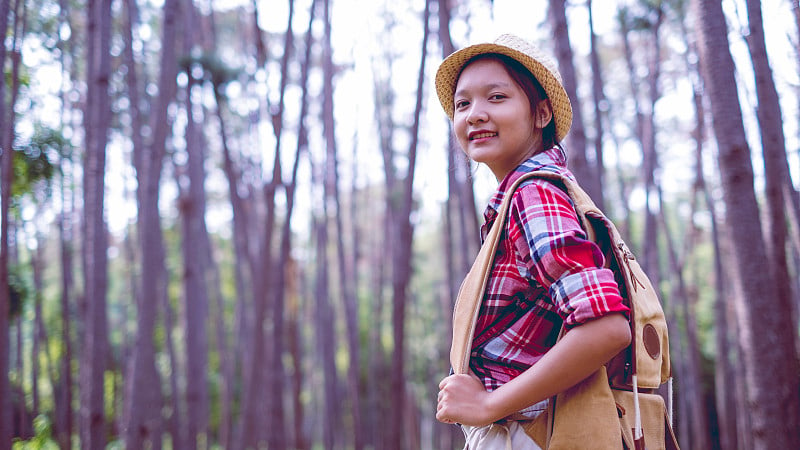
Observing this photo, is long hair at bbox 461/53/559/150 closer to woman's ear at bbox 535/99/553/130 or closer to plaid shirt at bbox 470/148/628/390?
woman's ear at bbox 535/99/553/130

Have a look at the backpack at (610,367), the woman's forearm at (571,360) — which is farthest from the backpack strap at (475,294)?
the woman's forearm at (571,360)

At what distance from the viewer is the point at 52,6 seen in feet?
17.6

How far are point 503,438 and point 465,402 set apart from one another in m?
0.09

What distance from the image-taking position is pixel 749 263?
7.40 ft

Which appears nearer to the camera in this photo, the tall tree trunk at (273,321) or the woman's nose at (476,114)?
the woman's nose at (476,114)

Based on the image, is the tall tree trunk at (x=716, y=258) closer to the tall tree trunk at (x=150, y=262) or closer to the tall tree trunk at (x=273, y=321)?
the tall tree trunk at (x=273, y=321)

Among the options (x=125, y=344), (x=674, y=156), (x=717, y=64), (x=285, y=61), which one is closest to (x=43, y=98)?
(x=285, y=61)

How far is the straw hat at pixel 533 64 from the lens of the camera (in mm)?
1036

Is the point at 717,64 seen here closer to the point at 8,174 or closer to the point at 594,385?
the point at 594,385

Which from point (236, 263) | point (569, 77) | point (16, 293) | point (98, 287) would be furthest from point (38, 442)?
point (569, 77)

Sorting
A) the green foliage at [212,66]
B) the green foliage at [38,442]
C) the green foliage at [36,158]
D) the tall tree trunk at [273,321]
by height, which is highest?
the green foliage at [212,66]

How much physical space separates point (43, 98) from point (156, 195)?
321cm

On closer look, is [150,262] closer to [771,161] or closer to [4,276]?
[4,276]

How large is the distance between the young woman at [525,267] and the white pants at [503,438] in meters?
0.01
